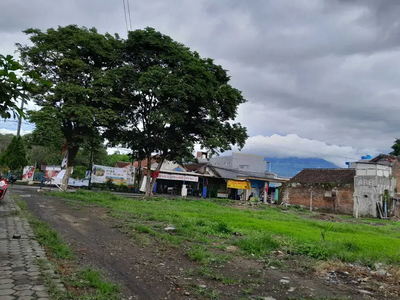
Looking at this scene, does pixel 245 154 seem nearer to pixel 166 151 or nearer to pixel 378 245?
pixel 166 151

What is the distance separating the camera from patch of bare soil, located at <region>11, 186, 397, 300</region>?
4870 millimetres

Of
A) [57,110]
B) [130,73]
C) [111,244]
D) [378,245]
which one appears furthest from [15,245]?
[130,73]

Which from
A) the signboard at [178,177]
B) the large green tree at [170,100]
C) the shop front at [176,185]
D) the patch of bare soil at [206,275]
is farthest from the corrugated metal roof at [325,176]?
the patch of bare soil at [206,275]

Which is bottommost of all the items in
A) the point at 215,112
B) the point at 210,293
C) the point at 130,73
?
the point at 210,293

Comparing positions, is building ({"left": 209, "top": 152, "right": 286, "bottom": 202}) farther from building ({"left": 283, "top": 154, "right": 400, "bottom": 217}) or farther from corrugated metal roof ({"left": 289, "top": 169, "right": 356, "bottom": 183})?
building ({"left": 283, "top": 154, "right": 400, "bottom": 217})

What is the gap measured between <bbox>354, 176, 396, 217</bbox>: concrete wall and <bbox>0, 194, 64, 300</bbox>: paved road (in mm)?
27425

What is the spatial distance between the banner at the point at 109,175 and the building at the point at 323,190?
62.0 feet

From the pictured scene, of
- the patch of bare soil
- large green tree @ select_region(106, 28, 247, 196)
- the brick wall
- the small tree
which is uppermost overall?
large green tree @ select_region(106, 28, 247, 196)

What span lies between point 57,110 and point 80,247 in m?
16.6

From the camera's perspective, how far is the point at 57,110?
70.5ft

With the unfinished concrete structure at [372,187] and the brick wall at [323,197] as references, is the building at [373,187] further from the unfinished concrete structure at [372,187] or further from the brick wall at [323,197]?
the brick wall at [323,197]

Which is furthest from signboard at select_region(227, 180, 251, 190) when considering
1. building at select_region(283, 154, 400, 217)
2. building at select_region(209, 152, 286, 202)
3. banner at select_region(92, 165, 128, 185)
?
banner at select_region(92, 165, 128, 185)

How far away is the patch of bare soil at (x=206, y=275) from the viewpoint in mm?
4870

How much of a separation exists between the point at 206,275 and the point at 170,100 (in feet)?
67.0
